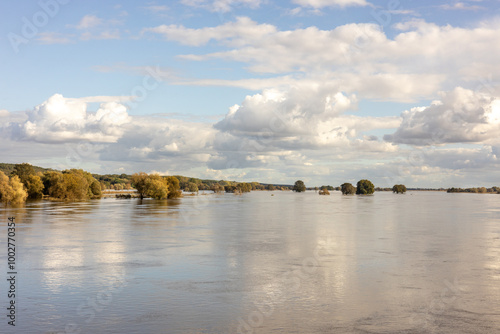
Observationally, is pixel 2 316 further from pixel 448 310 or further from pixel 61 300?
pixel 448 310

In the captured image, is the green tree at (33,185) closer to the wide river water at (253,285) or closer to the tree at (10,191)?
the tree at (10,191)

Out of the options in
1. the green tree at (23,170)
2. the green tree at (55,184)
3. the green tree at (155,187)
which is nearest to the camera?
the green tree at (55,184)

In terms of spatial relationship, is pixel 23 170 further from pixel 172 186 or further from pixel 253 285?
pixel 253 285

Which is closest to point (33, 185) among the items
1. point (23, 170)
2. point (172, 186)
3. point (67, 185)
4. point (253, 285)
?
point (67, 185)

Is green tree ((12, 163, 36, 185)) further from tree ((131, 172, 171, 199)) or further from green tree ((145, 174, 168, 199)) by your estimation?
green tree ((145, 174, 168, 199))

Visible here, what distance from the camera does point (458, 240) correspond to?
40500 mm

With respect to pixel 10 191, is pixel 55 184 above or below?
above

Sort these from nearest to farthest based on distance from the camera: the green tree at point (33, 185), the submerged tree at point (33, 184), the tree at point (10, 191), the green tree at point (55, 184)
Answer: the tree at point (10, 191)
the green tree at point (55, 184)
the green tree at point (33, 185)
the submerged tree at point (33, 184)

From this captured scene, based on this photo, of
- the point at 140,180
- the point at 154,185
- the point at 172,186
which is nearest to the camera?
the point at 154,185

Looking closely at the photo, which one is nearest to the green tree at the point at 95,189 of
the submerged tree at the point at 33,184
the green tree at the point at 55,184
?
the green tree at the point at 55,184

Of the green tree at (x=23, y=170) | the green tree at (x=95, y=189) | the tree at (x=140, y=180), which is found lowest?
the green tree at (x=95, y=189)

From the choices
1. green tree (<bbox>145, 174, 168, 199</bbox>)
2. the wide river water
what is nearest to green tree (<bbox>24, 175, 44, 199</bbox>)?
green tree (<bbox>145, 174, 168, 199</bbox>)

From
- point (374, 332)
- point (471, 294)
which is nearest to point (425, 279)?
point (471, 294)

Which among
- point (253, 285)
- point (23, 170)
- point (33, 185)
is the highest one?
point (23, 170)
